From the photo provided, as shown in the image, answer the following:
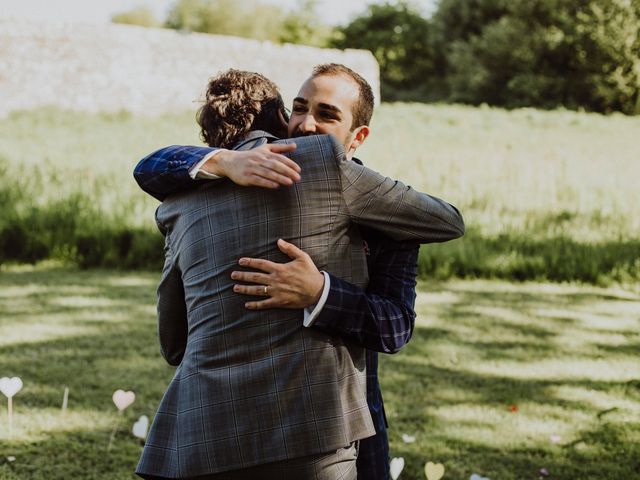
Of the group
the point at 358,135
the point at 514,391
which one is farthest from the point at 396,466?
the point at 514,391

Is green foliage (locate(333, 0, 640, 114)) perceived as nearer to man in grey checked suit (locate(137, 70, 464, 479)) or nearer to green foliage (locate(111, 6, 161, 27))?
man in grey checked suit (locate(137, 70, 464, 479))

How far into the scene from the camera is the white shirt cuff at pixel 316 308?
1757 millimetres

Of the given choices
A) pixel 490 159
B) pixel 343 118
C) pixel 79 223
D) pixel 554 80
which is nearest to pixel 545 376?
pixel 343 118

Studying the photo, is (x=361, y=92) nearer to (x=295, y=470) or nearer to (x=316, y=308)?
(x=316, y=308)

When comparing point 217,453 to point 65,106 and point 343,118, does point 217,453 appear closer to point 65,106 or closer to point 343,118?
point 343,118

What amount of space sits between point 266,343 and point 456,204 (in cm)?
776

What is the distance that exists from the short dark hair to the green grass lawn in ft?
7.16

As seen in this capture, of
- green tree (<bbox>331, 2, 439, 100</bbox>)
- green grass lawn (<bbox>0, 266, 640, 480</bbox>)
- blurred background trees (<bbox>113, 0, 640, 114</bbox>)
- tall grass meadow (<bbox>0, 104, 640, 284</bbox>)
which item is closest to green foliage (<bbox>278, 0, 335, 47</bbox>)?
green tree (<bbox>331, 2, 439, 100</bbox>)

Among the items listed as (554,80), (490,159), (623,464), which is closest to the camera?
(623,464)

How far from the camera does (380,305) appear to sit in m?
1.89

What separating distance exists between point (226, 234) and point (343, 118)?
512 mm

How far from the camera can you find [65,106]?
21656 mm

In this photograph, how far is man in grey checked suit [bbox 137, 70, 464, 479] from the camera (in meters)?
1.75

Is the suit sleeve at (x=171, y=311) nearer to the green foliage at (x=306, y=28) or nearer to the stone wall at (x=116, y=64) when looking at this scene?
the stone wall at (x=116, y=64)
